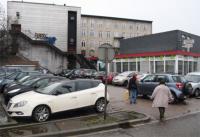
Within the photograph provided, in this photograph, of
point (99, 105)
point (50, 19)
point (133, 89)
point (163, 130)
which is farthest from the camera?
point (50, 19)

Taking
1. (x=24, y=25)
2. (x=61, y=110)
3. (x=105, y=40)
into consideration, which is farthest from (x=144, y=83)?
(x=105, y=40)

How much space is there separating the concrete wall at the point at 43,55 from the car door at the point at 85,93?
3761 cm

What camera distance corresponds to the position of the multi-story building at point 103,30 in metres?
83.8

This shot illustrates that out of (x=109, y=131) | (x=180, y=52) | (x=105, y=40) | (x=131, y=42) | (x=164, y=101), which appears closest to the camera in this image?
(x=109, y=131)

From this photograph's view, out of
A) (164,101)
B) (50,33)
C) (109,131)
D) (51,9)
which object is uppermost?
(51,9)

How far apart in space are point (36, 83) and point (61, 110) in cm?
423

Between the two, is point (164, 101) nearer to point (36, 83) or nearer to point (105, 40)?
point (36, 83)

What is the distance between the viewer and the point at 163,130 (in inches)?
435

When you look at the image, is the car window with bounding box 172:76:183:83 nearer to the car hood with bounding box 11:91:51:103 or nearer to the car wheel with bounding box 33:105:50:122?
the car hood with bounding box 11:91:51:103

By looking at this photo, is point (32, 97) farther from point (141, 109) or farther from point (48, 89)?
point (141, 109)

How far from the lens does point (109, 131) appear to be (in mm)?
11180

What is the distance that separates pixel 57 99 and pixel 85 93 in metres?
1.52

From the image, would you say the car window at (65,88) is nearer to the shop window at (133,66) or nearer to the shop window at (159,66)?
the shop window at (159,66)

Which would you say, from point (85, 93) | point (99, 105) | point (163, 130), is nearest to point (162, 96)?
point (163, 130)
